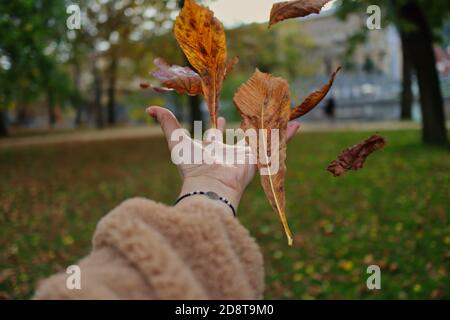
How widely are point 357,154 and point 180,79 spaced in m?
0.51

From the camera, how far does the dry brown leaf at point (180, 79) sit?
1.35 m

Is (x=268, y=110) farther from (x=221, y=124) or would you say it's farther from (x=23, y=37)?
(x=23, y=37)

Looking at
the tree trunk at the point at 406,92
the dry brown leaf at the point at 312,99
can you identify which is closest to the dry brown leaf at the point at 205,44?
the dry brown leaf at the point at 312,99

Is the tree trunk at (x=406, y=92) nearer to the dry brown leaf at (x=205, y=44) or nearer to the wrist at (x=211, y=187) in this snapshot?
the wrist at (x=211, y=187)

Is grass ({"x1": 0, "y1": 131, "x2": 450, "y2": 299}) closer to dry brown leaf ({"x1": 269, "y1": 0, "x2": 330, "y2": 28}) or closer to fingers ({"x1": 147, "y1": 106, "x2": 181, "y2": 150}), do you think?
fingers ({"x1": 147, "y1": 106, "x2": 181, "y2": 150})

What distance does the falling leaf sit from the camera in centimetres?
135

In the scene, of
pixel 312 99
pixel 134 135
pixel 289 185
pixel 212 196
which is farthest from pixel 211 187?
pixel 134 135

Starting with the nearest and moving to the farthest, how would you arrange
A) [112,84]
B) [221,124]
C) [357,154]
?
[357,154] < [221,124] < [112,84]

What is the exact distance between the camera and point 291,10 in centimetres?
126

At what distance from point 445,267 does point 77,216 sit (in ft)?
21.3

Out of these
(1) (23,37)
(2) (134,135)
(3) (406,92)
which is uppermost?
(1) (23,37)

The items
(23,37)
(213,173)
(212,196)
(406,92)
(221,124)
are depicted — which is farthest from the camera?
(406,92)

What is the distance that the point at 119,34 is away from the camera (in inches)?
874
